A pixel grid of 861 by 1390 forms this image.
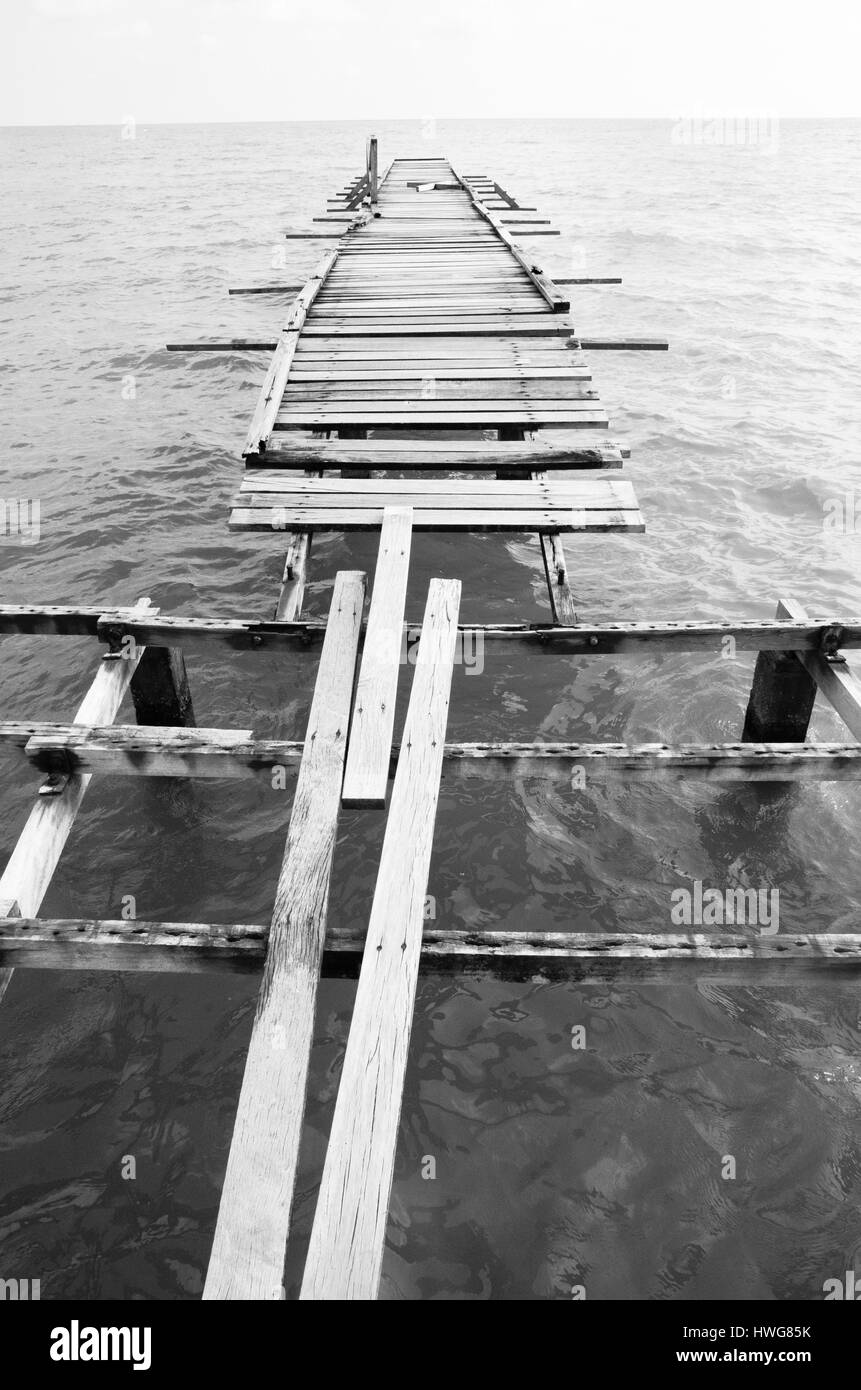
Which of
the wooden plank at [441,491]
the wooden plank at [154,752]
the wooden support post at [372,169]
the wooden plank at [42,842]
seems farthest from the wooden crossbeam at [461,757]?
the wooden support post at [372,169]

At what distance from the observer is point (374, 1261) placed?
240 cm

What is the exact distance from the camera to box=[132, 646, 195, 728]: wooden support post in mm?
6277

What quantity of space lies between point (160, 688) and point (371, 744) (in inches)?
116

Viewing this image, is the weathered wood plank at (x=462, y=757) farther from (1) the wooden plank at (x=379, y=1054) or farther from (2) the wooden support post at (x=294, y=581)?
(2) the wooden support post at (x=294, y=581)

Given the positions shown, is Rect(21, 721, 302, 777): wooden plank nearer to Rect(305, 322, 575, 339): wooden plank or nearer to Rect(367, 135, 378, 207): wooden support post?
Rect(305, 322, 575, 339): wooden plank

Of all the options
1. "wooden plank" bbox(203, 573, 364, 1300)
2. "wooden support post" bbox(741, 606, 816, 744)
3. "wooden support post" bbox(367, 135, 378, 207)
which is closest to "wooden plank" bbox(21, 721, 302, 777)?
"wooden plank" bbox(203, 573, 364, 1300)

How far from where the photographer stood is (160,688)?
6.36 m

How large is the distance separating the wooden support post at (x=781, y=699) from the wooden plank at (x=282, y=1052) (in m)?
3.58

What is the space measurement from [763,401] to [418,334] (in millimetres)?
9153

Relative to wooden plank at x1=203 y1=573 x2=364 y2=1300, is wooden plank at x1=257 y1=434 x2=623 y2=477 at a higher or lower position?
higher

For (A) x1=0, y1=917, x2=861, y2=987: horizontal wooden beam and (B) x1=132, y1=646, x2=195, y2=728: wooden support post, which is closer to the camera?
(A) x1=0, y1=917, x2=861, y2=987: horizontal wooden beam

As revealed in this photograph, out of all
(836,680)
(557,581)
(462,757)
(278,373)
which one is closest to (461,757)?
(462,757)
